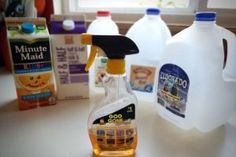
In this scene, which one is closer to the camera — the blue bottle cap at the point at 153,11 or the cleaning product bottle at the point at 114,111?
the cleaning product bottle at the point at 114,111

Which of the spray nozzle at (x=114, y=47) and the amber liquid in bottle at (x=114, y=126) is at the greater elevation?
the spray nozzle at (x=114, y=47)

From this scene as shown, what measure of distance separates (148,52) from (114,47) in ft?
1.03

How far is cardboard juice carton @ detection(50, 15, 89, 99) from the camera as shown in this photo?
2.17ft

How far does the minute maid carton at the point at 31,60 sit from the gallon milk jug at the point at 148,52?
0.90 feet

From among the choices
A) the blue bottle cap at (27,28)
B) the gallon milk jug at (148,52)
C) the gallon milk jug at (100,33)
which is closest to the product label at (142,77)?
the gallon milk jug at (148,52)

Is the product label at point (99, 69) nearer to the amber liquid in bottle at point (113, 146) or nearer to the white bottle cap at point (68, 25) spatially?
the white bottle cap at point (68, 25)

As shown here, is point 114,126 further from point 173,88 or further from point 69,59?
point 69,59

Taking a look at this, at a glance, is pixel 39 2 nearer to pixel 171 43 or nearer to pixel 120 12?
pixel 120 12

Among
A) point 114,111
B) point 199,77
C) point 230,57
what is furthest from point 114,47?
point 230,57

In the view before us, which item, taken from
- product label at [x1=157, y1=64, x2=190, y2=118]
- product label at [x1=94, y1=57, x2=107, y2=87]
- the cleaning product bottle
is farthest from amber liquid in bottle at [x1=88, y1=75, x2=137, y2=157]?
product label at [x1=94, y1=57, x2=107, y2=87]

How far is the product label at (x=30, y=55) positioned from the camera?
617mm

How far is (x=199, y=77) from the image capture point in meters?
0.54

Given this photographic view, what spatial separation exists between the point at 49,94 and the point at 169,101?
1.22ft

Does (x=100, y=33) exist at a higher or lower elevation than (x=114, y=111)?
higher
